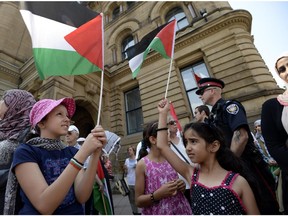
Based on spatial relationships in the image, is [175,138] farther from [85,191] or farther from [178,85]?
[178,85]

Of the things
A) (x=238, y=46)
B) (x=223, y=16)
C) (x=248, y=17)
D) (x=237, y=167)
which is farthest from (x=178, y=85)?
(x=237, y=167)

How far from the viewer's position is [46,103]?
1.55m

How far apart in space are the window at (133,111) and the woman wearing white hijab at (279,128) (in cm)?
1006

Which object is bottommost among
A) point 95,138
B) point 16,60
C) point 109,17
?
point 95,138

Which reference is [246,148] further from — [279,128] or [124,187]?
[124,187]

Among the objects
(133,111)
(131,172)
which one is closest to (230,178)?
(131,172)

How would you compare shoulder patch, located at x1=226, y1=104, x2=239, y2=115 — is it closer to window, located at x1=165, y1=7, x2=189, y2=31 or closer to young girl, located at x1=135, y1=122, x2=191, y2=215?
young girl, located at x1=135, y1=122, x2=191, y2=215

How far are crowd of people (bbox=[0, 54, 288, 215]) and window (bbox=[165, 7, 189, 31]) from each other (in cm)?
1153

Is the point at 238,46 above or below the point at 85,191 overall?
above

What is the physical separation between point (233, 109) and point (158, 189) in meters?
1.31

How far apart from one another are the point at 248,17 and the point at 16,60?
594 inches

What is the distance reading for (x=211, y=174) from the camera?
1.62 m

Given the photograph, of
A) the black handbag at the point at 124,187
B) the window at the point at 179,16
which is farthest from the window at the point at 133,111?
the black handbag at the point at 124,187

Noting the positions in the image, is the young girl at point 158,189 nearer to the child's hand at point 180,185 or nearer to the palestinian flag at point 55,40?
the child's hand at point 180,185
